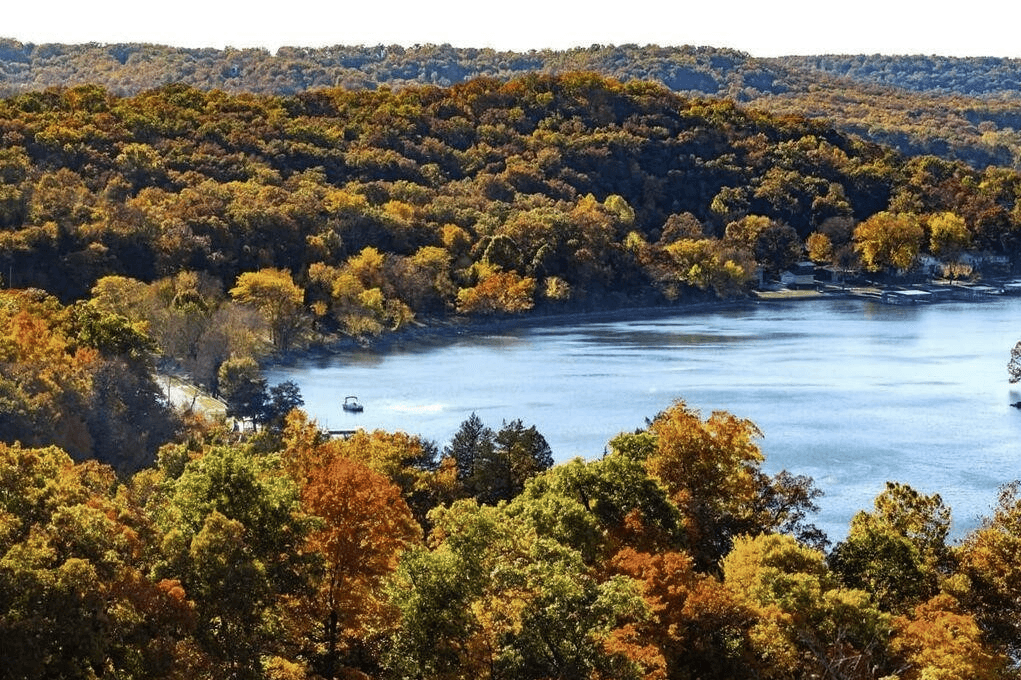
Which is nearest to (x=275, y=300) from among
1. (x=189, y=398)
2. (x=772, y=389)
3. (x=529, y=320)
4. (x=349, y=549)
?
(x=189, y=398)

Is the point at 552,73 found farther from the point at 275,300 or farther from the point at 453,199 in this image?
the point at 275,300

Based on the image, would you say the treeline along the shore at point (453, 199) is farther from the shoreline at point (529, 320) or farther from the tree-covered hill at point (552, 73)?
the tree-covered hill at point (552, 73)

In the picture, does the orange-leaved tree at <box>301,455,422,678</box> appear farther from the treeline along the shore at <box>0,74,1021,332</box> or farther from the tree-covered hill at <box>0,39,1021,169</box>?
the tree-covered hill at <box>0,39,1021,169</box>

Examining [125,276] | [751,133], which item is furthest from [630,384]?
[751,133]

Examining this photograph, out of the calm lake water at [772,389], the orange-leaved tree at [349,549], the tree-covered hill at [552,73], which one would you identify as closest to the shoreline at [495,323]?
the calm lake water at [772,389]

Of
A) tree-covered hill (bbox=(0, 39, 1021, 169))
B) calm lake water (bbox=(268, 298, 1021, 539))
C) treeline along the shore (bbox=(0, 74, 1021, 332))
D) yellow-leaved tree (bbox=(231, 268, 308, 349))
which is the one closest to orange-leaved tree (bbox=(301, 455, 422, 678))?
calm lake water (bbox=(268, 298, 1021, 539))

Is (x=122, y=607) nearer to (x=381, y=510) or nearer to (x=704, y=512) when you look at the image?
(x=381, y=510)
